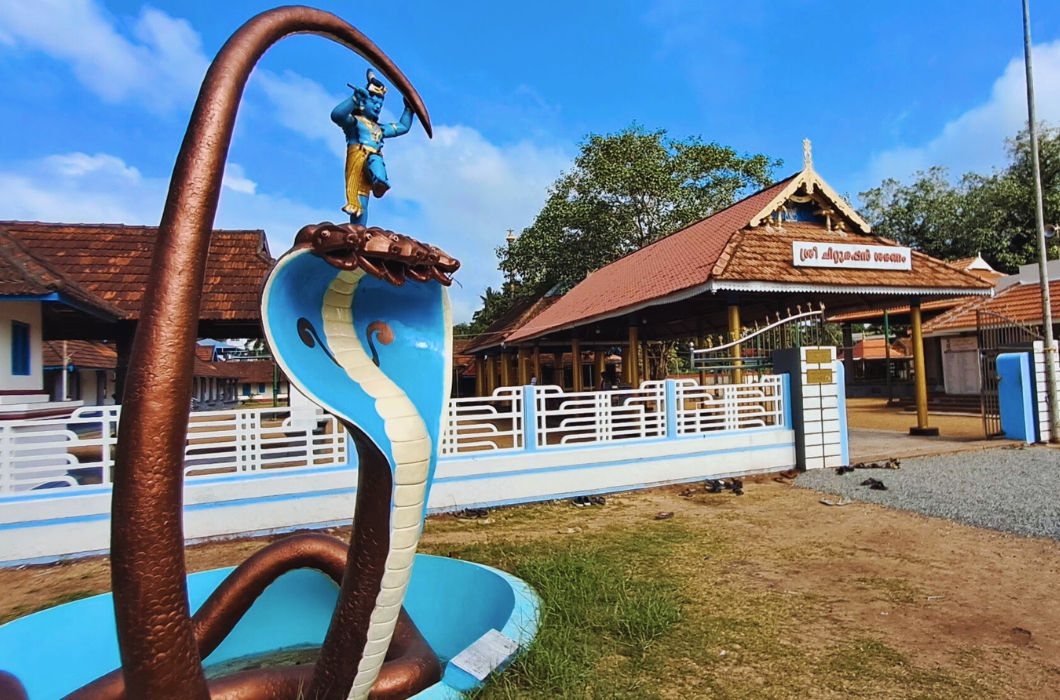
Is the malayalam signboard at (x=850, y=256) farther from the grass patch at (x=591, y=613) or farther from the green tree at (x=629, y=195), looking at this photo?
the green tree at (x=629, y=195)

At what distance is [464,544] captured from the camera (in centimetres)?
549

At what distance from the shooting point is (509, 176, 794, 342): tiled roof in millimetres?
9869

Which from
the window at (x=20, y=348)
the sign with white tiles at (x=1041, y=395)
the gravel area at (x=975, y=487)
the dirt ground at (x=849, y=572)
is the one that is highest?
the window at (x=20, y=348)

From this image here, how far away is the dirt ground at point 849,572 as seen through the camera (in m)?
3.25

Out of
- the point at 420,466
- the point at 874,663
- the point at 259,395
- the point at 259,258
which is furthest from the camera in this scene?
the point at 259,395

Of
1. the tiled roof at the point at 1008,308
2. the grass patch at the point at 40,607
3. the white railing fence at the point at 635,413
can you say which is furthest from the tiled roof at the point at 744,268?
the grass patch at the point at 40,607

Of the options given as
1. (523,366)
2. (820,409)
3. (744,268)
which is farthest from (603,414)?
(523,366)

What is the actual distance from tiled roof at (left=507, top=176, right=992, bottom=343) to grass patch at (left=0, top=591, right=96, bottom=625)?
24.6ft

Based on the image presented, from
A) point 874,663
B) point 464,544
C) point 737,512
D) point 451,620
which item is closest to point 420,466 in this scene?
point 451,620

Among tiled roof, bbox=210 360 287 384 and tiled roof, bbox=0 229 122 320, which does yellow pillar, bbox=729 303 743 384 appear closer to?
tiled roof, bbox=0 229 122 320

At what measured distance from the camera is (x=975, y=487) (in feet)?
22.8

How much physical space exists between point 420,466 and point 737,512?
5.10 m

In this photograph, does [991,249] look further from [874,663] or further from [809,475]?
[874,663]

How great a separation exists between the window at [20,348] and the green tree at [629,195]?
17402mm
